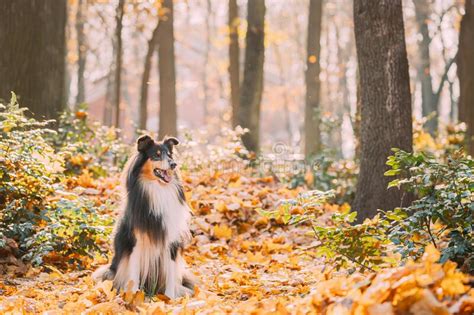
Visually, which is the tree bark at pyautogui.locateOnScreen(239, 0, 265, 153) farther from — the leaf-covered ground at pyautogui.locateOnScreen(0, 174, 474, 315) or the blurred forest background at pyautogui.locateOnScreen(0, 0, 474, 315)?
the leaf-covered ground at pyautogui.locateOnScreen(0, 174, 474, 315)

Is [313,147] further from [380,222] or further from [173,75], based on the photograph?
[380,222]

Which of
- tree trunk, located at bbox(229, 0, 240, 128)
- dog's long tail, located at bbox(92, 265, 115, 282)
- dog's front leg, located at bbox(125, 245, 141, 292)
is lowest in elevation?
dog's long tail, located at bbox(92, 265, 115, 282)

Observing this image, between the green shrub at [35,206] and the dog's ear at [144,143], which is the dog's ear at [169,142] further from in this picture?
the green shrub at [35,206]

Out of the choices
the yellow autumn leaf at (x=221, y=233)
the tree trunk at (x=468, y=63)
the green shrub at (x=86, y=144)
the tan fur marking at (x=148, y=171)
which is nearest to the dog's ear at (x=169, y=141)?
the tan fur marking at (x=148, y=171)

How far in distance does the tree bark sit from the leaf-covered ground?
2.29 meters

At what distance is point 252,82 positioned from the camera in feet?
45.9

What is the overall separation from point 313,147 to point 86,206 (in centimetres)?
1032

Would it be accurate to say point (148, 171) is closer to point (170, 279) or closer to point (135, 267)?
point (135, 267)

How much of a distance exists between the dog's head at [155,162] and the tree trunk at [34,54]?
520cm

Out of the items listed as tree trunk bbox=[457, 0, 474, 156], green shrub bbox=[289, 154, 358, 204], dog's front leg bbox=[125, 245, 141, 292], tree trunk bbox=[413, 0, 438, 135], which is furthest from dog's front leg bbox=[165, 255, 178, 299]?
tree trunk bbox=[413, 0, 438, 135]

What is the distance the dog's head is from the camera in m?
5.45

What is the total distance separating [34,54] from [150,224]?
597 centimetres

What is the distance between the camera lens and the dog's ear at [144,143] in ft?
17.9

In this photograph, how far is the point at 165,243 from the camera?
557 cm
